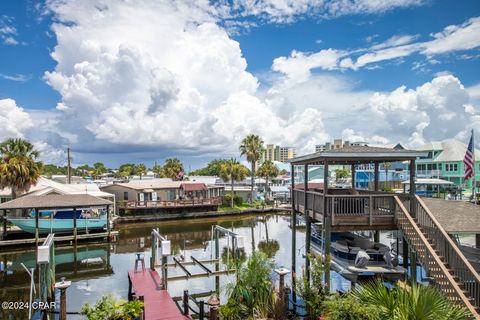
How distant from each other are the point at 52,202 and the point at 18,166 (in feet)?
20.9

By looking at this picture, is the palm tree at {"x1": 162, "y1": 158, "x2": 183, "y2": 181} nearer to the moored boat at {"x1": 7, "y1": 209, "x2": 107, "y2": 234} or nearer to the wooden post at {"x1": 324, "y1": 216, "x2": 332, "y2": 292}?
the moored boat at {"x1": 7, "y1": 209, "x2": 107, "y2": 234}

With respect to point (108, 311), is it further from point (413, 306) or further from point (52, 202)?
point (52, 202)

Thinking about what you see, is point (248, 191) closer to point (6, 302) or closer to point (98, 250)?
point (98, 250)

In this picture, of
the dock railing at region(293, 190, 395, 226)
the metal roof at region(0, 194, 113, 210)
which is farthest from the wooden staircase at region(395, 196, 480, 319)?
the metal roof at region(0, 194, 113, 210)

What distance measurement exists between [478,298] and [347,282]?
7.01 metres

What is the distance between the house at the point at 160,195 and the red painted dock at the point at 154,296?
99.6 feet

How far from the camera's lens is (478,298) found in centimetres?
984

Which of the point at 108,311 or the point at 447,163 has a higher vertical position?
the point at 447,163

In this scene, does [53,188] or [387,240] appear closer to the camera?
[387,240]

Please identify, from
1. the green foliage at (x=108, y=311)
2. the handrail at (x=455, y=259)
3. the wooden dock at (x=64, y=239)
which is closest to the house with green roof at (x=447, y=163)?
the wooden dock at (x=64, y=239)

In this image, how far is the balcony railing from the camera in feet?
153

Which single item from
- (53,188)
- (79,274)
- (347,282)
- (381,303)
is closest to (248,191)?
(53,188)

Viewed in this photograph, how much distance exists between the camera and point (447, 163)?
67312 millimetres

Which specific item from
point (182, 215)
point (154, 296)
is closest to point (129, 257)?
point (154, 296)
